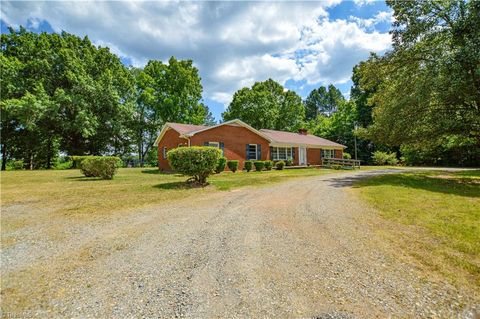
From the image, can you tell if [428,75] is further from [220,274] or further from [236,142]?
[220,274]

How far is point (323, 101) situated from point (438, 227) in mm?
67907

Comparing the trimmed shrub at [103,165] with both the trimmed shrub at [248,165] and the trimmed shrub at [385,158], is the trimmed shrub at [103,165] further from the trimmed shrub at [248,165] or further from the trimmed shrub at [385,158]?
the trimmed shrub at [385,158]

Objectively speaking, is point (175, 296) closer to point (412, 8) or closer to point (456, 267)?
point (456, 267)

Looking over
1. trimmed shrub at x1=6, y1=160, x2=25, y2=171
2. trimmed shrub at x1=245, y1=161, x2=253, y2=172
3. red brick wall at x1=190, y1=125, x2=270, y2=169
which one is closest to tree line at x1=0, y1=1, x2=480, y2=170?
trimmed shrub at x1=6, y1=160, x2=25, y2=171

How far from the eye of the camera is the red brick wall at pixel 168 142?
69.0 ft

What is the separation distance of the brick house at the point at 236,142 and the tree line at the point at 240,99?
6.13m

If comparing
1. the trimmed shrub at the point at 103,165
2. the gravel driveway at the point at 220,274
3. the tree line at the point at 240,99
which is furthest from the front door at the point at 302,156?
the gravel driveway at the point at 220,274

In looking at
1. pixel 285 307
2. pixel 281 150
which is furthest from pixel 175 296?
pixel 281 150

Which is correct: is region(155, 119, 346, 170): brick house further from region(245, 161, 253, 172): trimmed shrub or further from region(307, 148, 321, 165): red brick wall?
region(245, 161, 253, 172): trimmed shrub

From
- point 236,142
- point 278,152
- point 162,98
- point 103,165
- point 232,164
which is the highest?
point 162,98

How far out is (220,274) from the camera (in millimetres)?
3252

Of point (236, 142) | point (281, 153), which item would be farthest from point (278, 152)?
point (236, 142)

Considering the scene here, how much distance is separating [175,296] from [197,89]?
39.3 metres

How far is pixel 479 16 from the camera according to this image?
11.3m
